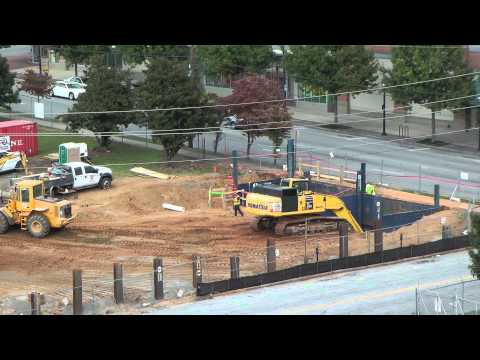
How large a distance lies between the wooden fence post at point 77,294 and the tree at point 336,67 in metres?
37.1

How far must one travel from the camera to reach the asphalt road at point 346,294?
34.2m

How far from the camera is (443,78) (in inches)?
2525

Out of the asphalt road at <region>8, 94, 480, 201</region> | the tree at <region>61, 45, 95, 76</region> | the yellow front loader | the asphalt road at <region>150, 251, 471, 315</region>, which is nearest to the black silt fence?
the asphalt road at <region>150, 251, 471, 315</region>

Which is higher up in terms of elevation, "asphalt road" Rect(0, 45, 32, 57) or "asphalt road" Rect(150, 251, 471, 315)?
"asphalt road" Rect(0, 45, 32, 57)

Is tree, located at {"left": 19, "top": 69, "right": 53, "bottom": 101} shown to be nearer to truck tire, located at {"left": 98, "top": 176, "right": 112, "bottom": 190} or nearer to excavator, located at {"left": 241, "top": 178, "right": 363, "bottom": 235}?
truck tire, located at {"left": 98, "top": 176, "right": 112, "bottom": 190}

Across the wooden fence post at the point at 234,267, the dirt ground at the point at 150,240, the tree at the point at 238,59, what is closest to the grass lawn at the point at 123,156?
the dirt ground at the point at 150,240

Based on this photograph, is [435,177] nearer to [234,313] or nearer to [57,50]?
[234,313]

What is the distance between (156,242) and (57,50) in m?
48.2

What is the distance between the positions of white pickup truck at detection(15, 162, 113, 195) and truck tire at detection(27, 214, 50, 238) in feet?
17.6

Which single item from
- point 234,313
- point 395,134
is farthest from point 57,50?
point 234,313

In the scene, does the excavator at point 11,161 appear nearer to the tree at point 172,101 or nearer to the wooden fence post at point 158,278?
the tree at point 172,101

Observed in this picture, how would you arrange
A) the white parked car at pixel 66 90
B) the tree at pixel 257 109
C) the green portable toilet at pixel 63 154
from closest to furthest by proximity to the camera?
the green portable toilet at pixel 63 154 < the tree at pixel 257 109 < the white parked car at pixel 66 90

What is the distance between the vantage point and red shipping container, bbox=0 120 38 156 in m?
58.9

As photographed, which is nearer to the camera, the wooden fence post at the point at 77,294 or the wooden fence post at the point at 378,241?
the wooden fence post at the point at 77,294
